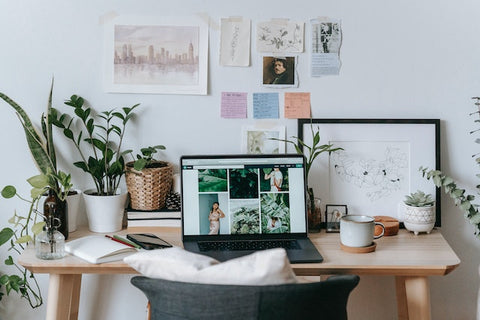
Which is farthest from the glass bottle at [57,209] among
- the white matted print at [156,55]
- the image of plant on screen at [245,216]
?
the image of plant on screen at [245,216]

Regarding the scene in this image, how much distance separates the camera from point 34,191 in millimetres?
2014

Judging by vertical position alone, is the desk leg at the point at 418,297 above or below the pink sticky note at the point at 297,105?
below

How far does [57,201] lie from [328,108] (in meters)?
1.02

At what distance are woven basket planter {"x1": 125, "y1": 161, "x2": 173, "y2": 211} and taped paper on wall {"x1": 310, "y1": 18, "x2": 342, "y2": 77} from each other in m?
0.66

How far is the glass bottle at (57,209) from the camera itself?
2.06 meters

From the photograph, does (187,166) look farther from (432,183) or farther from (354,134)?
(432,183)

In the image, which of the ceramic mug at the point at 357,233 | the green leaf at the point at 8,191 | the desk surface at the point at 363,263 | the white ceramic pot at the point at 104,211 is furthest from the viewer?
the white ceramic pot at the point at 104,211

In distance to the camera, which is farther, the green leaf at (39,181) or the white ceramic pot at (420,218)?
the white ceramic pot at (420,218)

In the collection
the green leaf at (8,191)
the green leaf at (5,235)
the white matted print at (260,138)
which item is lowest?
the green leaf at (5,235)

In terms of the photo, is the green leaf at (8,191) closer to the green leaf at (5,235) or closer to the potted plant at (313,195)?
the green leaf at (5,235)

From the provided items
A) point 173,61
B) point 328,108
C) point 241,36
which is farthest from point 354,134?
point 173,61

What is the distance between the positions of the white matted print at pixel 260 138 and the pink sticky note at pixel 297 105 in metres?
0.07

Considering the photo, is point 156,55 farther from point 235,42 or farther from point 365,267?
point 365,267

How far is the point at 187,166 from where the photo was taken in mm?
2117
